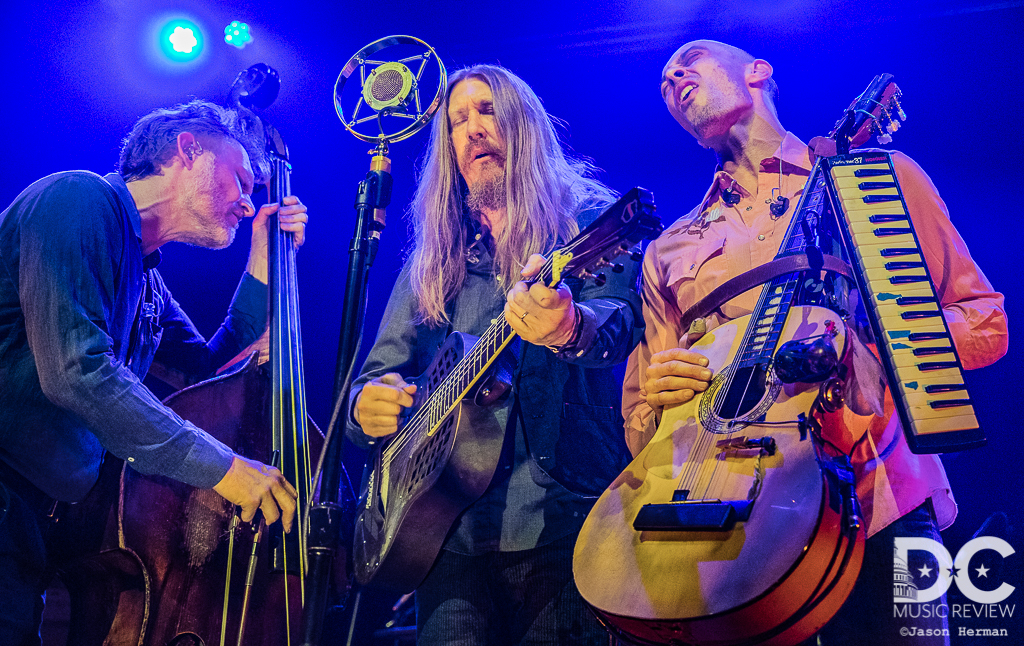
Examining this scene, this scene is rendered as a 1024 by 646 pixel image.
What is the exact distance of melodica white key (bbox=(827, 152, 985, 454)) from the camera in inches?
56.5

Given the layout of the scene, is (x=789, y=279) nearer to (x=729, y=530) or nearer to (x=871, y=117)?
(x=871, y=117)

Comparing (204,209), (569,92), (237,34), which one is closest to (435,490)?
(204,209)

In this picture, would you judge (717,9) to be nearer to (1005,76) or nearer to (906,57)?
(906,57)

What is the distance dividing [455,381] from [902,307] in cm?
119

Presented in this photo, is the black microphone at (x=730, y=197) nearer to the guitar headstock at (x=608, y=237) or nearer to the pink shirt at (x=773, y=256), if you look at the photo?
the pink shirt at (x=773, y=256)

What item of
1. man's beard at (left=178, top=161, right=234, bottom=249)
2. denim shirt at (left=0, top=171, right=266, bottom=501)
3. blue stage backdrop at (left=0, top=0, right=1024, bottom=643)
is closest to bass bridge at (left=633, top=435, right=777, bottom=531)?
blue stage backdrop at (left=0, top=0, right=1024, bottom=643)

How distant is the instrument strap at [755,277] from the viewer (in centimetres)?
179

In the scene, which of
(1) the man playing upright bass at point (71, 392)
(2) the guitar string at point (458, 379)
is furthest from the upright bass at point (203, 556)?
(2) the guitar string at point (458, 379)

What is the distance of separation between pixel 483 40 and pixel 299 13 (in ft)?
3.59

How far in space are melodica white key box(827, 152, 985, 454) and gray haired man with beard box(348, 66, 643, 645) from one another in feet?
2.19

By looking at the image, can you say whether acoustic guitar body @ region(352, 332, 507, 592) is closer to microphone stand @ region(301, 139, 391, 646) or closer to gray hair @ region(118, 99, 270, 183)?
microphone stand @ region(301, 139, 391, 646)

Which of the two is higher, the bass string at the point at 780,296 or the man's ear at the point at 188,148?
the man's ear at the point at 188,148

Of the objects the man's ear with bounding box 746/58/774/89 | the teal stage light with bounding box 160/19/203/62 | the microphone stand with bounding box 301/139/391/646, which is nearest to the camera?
the microphone stand with bounding box 301/139/391/646

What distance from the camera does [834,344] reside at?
154 centimetres
